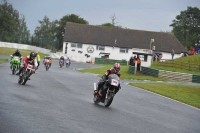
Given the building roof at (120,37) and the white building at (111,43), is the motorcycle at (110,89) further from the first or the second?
the building roof at (120,37)

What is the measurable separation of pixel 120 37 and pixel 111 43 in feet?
10.3

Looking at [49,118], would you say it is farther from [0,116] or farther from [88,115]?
[88,115]

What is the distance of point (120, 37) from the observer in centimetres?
10488

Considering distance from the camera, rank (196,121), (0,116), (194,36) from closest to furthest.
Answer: (0,116), (196,121), (194,36)

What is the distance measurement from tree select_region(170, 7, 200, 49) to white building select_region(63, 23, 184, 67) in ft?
101

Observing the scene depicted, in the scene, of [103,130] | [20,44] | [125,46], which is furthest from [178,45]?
[103,130]

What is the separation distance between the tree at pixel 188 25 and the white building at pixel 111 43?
30883mm

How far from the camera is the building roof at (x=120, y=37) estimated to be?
10262 centimetres

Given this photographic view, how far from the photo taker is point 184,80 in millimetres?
46312

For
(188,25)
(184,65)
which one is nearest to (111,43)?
(188,25)

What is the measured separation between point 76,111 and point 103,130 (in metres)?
3.24

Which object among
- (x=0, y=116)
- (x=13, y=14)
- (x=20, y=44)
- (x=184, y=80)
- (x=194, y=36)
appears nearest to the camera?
(x=0, y=116)

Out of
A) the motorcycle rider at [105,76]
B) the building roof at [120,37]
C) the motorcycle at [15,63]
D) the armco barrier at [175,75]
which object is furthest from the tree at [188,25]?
the motorcycle rider at [105,76]

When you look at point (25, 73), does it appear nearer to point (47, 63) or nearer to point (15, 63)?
point (15, 63)
